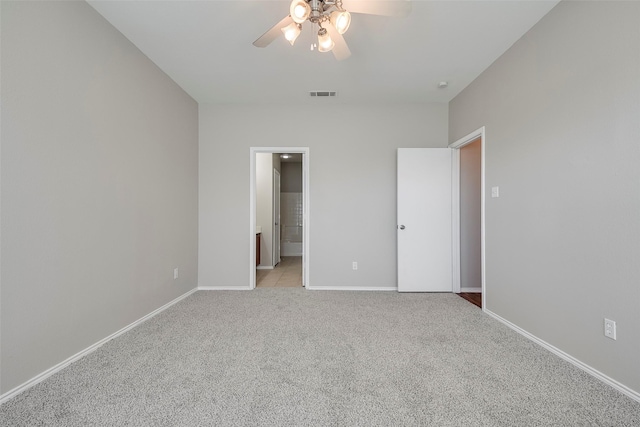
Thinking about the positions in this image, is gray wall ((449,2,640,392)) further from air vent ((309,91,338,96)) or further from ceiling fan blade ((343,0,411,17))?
air vent ((309,91,338,96))

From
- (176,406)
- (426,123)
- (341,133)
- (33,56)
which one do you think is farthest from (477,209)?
(33,56)

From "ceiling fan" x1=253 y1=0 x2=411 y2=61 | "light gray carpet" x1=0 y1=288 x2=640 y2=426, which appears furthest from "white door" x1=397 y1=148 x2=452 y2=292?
"ceiling fan" x1=253 y1=0 x2=411 y2=61

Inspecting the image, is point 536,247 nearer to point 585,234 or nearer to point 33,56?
point 585,234

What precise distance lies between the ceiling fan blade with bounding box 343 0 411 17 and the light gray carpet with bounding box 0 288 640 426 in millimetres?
2230

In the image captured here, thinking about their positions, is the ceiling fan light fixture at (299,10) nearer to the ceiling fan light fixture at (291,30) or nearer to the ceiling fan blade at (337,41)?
the ceiling fan light fixture at (291,30)

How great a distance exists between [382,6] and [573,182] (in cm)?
173

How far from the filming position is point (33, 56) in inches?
62.8

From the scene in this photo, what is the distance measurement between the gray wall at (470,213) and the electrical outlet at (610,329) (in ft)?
6.41

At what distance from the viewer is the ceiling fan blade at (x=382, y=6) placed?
1549mm

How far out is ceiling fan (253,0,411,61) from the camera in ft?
5.16

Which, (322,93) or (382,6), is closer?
(382,6)

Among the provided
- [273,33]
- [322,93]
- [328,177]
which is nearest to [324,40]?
[273,33]

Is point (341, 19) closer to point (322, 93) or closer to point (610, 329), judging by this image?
point (322, 93)

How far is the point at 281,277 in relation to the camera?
4531 millimetres
